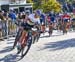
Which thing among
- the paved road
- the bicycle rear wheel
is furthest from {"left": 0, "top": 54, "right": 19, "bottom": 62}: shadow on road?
the bicycle rear wheel

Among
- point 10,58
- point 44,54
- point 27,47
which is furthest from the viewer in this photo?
point 44,54

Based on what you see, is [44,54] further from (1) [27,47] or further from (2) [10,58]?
(2) [10,58]

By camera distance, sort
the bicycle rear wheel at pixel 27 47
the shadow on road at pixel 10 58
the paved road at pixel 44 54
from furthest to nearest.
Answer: the bicycle rear wheel at pixel 27 47
the paved road at pixel 44 54
the shadow on road at pixel 10 58

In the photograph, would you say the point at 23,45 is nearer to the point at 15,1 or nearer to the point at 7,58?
the point at 7,58

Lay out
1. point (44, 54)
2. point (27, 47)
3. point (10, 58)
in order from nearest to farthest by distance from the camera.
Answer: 1. point (10, 58)
2. point (27, 47)
3. point (44, 54)

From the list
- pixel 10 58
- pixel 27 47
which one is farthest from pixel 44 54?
pixel 10 58

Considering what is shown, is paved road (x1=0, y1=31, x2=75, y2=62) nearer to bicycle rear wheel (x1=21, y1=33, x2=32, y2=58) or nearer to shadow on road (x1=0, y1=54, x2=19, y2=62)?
shadow on road (x1=0, y1=54, x2=19, y2=62)

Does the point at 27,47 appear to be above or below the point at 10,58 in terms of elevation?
above

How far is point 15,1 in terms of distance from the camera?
2115 inches

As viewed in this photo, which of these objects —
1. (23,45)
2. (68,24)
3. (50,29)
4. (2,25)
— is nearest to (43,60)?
(23,45)

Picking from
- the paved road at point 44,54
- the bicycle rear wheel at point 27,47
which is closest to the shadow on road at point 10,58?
the paved road at point 44,54

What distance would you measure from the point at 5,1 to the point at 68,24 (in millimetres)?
29604

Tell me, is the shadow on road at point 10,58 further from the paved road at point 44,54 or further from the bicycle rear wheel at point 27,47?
the bicycle rear wheel at point 27,47

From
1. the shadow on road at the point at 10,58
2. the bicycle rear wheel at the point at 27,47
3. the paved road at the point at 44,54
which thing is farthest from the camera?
the bicycle rear wheel at the point at 27,47
